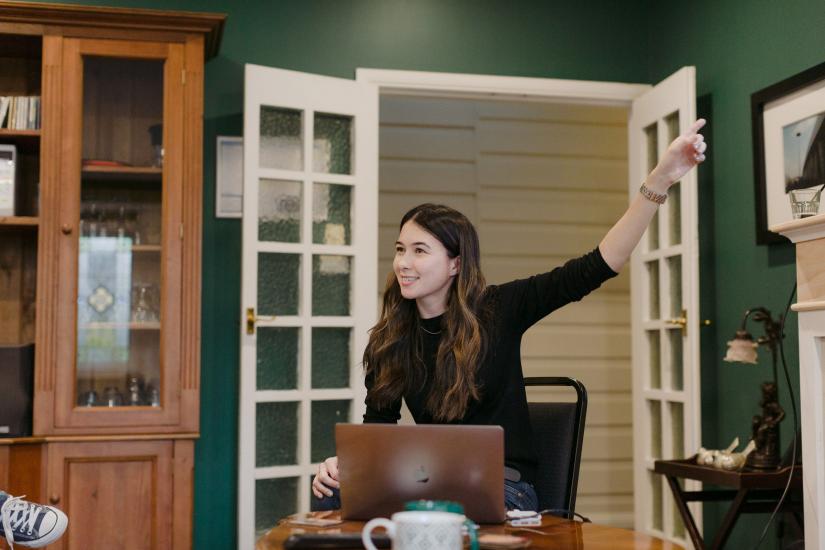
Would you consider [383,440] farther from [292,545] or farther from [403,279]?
[403,279]

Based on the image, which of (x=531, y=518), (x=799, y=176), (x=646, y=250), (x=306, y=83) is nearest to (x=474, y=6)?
(x=306, y=83)

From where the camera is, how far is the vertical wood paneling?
5.32 meters

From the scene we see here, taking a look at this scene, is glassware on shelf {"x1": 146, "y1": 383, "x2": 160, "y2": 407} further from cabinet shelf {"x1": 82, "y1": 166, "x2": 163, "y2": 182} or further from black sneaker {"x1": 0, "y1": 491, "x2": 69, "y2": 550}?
black sneaker {"x1": 0, "y1": 491, "x2": 69, "y2": 550}

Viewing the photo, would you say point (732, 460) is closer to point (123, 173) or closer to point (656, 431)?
point (656, 431)

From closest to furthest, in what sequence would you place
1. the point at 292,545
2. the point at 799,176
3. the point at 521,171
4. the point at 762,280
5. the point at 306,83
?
the point at 292,545, the point at 799,176, the point at 762,280, the point at 306,83, the point at 521,171

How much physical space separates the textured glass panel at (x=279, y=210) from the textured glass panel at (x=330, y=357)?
410 millimetres

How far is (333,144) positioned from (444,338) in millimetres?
2193

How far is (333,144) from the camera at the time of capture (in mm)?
4230

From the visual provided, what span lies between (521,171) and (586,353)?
1.05 metres

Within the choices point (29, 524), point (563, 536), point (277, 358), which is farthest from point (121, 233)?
point (563, 536)

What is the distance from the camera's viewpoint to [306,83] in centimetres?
414

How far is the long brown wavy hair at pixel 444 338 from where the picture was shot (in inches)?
83.8

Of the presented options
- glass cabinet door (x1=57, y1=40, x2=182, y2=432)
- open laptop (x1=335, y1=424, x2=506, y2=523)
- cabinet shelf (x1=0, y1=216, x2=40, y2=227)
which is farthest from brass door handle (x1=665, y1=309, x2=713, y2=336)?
open laptop (x1=335, y1=424, x2=506, y2=523)

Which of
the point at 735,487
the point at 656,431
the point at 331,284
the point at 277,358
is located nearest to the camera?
the point at 735,487
